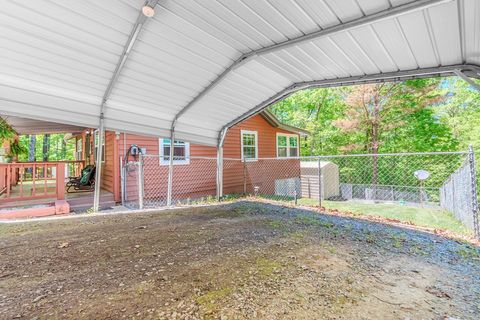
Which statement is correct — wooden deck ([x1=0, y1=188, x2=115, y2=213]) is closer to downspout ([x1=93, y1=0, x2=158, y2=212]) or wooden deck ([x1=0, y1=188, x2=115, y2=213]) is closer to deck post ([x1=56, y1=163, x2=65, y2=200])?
deck post ([x1=56, y1=163, x2=65, y2=200])

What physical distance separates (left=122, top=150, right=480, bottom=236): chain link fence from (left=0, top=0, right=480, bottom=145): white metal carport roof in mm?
1693

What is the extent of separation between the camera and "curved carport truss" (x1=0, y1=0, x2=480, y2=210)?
3.06 meters

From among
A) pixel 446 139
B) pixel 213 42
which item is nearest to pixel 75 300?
pixel 213 42

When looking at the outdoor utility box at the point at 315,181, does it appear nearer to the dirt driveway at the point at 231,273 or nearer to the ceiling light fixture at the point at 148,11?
the dirt driveway at the point at 231,273

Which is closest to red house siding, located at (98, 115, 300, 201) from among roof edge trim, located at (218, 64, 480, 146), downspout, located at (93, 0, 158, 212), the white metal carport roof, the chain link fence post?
downspout, located at (93, 0, 158, 212)

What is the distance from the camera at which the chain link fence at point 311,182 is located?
5969mm

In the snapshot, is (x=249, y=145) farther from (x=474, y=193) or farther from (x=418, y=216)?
(x=474, y=193)

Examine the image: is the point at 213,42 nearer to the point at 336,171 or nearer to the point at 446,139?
the point at 336,171

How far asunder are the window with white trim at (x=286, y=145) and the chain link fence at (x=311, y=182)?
0.49 metres

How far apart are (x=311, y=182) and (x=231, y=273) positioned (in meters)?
11.5

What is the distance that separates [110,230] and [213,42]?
3.48 meters

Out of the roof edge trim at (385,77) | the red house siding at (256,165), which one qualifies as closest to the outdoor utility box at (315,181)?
the red house siding at (256,165)

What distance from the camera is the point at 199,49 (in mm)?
4184

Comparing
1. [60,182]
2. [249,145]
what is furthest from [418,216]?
[60,182]
